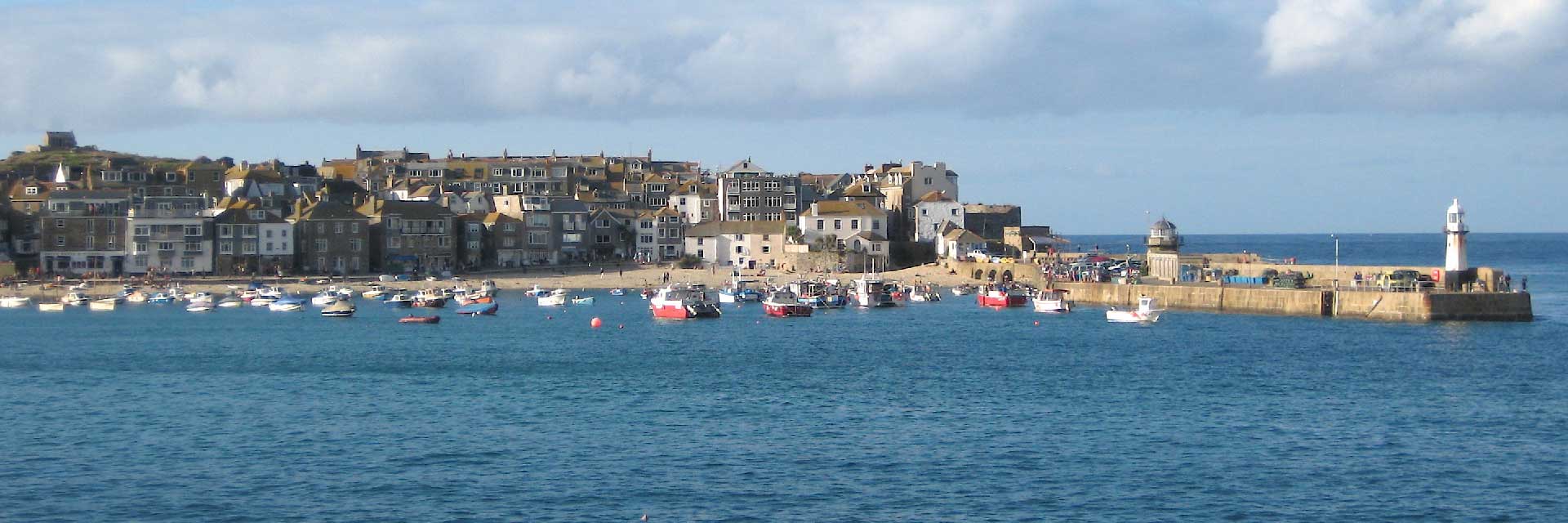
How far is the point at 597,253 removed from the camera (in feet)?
428

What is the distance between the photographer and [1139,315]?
76.5 metres

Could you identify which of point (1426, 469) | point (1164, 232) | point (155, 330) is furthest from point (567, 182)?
point (1426, 469)

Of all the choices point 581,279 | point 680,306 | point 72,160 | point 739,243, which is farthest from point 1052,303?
point 72,160

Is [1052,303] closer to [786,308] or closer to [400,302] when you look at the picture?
[786,308]

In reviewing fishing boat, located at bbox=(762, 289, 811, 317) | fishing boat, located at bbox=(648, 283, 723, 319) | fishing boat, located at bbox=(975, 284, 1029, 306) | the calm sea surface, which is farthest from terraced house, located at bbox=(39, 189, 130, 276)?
fishing boat, located at bbox=(975, 284, 1029, 306)

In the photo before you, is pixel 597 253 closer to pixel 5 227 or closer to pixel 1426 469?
pixel 5 227

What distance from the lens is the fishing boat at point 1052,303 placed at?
87.1 m

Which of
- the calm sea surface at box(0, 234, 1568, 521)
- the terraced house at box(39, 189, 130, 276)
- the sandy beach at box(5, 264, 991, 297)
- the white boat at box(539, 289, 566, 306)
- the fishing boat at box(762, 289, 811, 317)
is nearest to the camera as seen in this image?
the calm sea surface at box(0, 234, 1568, 521)

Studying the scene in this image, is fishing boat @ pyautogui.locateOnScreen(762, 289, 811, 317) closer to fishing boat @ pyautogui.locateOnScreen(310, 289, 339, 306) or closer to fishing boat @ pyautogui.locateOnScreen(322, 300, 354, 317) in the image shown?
fishing boat @ pyautogui.locateOnScreen(322, 300, 354, 317)

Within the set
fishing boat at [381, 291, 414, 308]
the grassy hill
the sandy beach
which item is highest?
the grassy hill

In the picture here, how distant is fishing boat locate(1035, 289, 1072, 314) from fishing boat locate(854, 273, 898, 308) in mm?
8875

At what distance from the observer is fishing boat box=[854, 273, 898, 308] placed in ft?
309

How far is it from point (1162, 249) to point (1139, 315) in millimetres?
27766

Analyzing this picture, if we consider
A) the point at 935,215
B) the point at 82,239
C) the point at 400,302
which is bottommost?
the point at 400,302
